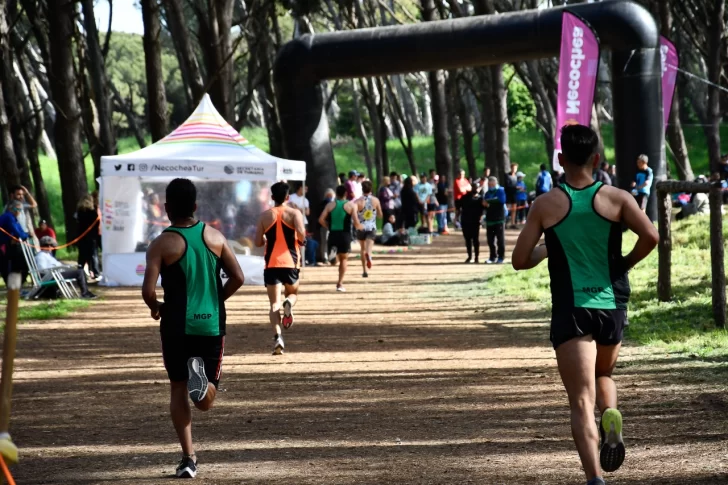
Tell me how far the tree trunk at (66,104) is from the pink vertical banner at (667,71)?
12.3 metres

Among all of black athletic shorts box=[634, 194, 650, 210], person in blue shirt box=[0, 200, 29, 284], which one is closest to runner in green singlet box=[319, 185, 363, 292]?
person in blue shirt box=[0, 200, 29, 284]

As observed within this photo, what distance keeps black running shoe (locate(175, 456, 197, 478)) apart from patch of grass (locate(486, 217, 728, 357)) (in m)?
5.69

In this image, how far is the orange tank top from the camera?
1315 cm

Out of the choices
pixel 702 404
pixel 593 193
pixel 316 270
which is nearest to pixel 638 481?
pixel 593 193

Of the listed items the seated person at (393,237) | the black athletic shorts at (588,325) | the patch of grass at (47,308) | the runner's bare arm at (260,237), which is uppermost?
the black athletic shorts at (588,325)

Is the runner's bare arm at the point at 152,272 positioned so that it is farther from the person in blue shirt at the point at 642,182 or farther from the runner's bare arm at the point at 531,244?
the person in blue shirt at the point at 642,182

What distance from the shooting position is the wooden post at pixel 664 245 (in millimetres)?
14547

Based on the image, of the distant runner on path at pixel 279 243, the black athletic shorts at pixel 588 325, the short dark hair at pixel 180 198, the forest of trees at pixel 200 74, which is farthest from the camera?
the forest of trees at pixel 200 74

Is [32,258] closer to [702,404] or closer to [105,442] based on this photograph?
[105,442]

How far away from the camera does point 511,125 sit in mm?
75188

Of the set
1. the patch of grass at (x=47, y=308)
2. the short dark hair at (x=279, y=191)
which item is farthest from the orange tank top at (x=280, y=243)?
the patch of grass at (x=47, y=308)

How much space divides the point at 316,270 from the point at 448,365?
1434 centimetres

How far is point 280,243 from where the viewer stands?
13.2m

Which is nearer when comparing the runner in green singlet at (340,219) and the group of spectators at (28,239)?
the group of spectators at (28,239)
